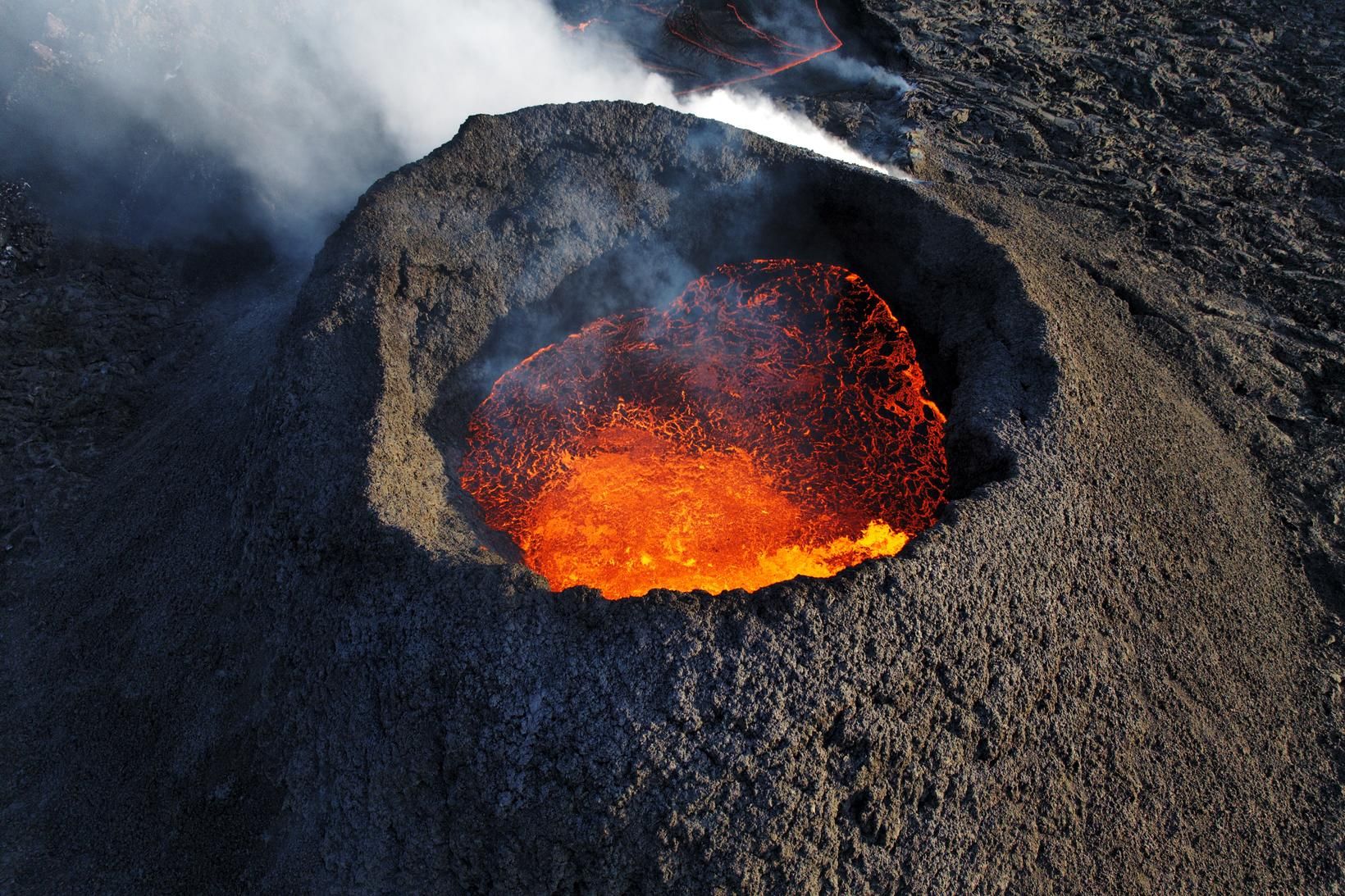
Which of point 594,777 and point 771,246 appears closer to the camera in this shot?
point 594,777

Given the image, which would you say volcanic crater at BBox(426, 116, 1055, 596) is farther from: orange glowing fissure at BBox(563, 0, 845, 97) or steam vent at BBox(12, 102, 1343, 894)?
orange glowing fissure at BBox(563, 0, 845, 97)

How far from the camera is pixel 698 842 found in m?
3.64

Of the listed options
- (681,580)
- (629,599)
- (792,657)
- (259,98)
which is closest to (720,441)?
(681,580)

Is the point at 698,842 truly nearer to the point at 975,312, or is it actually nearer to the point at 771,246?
the point at 975,312

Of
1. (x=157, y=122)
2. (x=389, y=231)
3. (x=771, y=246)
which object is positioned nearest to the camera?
(x=389, y=231)

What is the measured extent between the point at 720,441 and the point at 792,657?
249cm

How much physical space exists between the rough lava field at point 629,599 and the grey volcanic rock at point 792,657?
0.02 metres

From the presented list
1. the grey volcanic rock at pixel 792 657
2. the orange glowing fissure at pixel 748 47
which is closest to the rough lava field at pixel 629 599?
the grey volcanic rock at pixel 792 657

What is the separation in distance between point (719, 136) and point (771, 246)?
110 cm

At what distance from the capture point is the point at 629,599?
13.3ft

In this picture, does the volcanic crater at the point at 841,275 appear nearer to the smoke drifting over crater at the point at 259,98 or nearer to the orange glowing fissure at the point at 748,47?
the smoke drifting over crater at the point at 259,98

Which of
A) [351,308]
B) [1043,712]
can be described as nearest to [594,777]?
[1043,712]

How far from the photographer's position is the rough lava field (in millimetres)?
3855

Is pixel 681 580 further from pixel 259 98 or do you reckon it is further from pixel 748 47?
pixel 748 47
